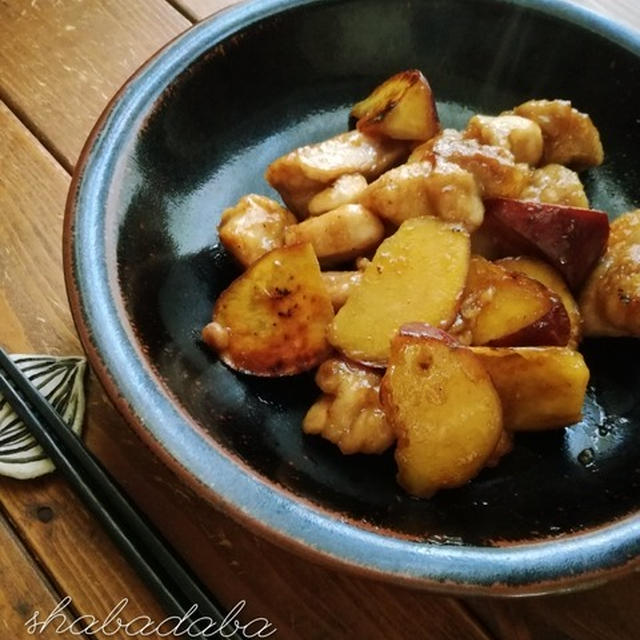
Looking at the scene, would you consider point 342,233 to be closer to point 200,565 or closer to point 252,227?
point 252,227

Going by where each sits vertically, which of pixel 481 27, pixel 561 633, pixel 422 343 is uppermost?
pixel 481 27

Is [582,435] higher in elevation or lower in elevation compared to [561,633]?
higher

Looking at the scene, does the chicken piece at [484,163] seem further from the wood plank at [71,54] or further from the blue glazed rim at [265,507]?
the wood plank at [71,54]

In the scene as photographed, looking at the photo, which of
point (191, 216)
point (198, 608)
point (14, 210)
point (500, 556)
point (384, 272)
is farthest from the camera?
point (14, 210)

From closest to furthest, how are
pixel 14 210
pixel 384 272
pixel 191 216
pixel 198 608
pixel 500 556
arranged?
pixel 500 556, pixel 198 608, pixel 384 272, pixel 191 216, pixel 14 210

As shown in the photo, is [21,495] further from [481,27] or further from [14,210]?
[481,27]

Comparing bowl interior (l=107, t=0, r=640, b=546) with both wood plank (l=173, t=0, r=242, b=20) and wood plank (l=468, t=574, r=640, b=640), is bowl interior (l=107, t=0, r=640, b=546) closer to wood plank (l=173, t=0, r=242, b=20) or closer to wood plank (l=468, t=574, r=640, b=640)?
wood plank (l=468, t=574, r=640, b=640)

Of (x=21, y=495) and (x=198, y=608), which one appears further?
(x=21, y=495)

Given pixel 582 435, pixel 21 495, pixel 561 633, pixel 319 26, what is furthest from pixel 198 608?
pixel 319 26
